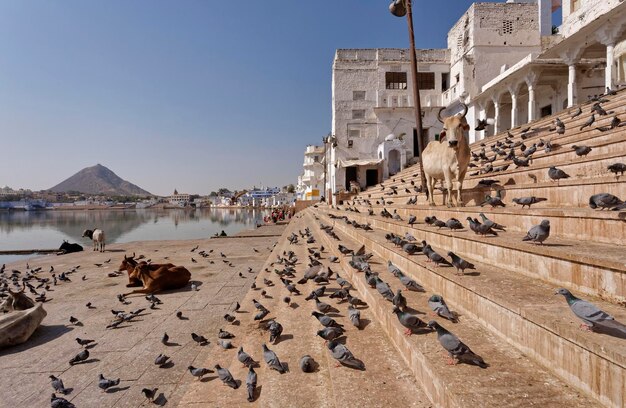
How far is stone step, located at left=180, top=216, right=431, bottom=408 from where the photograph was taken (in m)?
2.87

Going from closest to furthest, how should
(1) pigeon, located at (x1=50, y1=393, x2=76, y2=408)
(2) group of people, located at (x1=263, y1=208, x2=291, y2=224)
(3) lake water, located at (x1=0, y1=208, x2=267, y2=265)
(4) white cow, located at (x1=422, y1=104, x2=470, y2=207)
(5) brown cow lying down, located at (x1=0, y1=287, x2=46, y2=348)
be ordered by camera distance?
(1) pigeon, located at (x1=50, y1=393, x2=76, y2=408)
(5) brown cow lying down, located at (x1=0, y1=287, x2=46, y2=348)
(4) white cow, located at (x1=422, y1=104, x2=470, y2=207)
(3) lake water, located at (x1=0, y1=208, x2=267, y2=265)
(2) group of people, located at (x1=263, y1=208, x2=291, y2=224)

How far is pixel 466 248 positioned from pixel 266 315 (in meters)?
3.49

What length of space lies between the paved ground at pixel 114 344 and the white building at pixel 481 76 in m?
19.2

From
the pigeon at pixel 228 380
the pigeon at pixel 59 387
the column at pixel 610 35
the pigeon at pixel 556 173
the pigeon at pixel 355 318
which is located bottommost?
the pigeon at pixel 59 387

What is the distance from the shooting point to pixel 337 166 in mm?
34938

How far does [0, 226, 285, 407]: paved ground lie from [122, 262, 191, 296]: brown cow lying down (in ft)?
1.40

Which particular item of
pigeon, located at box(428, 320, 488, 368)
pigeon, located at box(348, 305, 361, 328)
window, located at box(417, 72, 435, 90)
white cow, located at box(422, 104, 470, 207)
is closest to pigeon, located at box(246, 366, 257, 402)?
pigeon, located at box(348, 305, 361, 328)

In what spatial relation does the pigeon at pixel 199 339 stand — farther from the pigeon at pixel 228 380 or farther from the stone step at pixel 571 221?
the stone step at pixel 571 221

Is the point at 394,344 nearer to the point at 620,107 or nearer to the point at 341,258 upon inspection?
the point at 341,258

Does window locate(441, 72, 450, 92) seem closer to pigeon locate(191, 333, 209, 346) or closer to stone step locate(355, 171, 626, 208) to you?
stone step locate(355, 171, 626, 208)

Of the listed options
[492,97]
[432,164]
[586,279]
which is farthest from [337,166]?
[586,279]

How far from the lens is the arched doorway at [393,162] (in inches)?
1339

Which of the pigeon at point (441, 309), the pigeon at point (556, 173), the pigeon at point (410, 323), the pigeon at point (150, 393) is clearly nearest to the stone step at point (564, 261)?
the pigeon at point (441, 309)

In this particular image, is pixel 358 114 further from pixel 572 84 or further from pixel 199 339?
pixel 199 339
